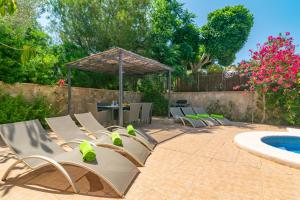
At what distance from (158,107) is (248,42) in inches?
546

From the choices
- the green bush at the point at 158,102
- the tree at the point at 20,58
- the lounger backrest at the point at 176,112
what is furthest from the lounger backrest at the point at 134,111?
the green bush at the point at 158,102

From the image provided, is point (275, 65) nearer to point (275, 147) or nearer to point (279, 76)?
point (279, 76)

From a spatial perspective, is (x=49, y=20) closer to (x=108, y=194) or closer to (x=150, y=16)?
(x=150, y=16)

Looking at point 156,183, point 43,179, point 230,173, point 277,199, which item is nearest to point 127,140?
point 156,183

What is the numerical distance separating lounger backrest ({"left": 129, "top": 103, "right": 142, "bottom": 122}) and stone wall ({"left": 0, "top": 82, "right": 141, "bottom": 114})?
367 centimetres

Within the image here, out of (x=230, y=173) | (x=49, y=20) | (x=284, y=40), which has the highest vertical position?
(x=49, y=20)

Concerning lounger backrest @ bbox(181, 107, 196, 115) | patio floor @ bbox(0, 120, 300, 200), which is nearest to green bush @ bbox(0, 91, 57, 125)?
patio floor @ bbox(0, 120, 300, 200)

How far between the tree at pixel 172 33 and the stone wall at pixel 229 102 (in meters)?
2.28

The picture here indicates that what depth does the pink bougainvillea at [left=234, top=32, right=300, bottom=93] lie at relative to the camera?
10773mm

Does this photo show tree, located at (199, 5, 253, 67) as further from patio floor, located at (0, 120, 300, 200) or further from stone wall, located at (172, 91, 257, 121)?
patio floor, located at (0, 120, 300, 200)

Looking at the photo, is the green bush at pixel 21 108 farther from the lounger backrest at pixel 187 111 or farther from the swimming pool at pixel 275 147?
Result: the swimming pool at pixel 275 147

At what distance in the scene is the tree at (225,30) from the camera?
19423 mm

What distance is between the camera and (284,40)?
38.0 ft

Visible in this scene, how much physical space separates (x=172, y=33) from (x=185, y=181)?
13.8 meters
